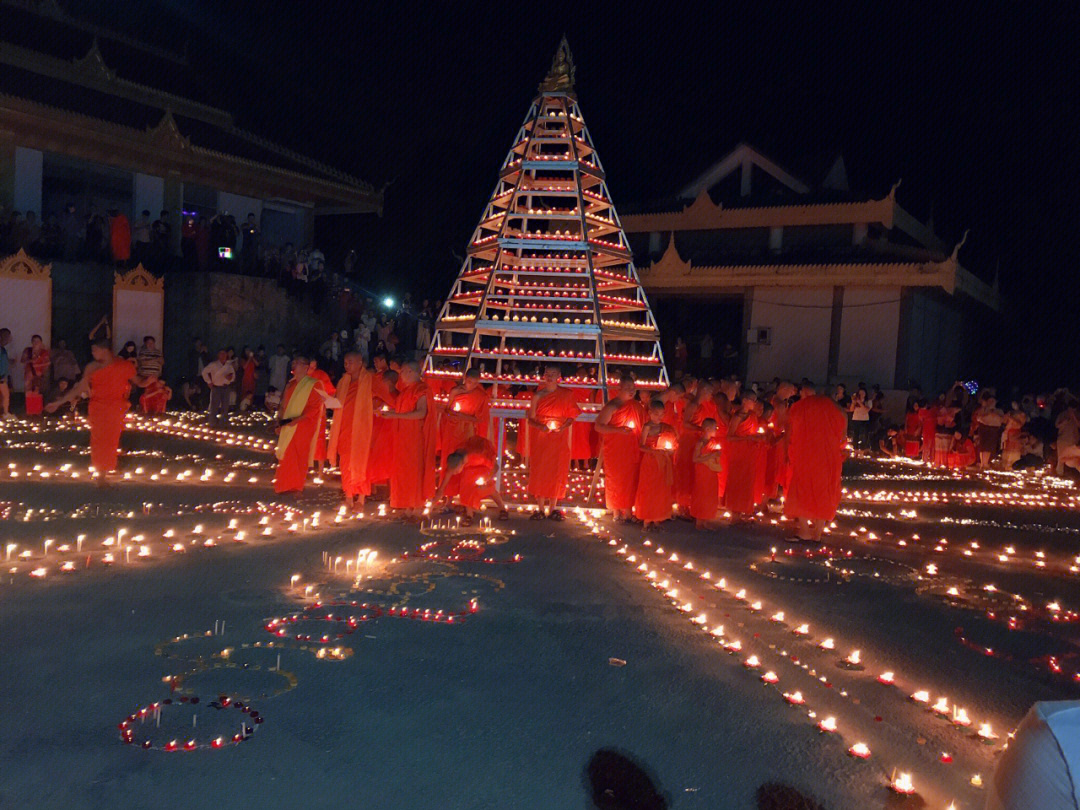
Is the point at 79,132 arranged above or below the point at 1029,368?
above

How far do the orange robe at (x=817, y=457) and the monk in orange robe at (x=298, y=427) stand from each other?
4876mm

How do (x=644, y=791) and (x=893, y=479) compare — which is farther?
(x=893, y=479)

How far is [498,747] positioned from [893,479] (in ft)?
41.0

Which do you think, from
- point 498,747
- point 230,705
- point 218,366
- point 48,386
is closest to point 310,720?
point 230,705

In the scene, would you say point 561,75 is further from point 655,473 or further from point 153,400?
point 153,400

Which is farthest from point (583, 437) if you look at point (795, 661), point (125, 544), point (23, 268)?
point (23, 268)

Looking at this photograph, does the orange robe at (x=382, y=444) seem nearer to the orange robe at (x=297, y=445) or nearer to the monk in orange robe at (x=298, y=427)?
the monk in orange robe at (x=298, y=427)

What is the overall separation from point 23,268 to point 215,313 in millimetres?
3645

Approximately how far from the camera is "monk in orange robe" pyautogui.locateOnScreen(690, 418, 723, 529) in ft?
31.4

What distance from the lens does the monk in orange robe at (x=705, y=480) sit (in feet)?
31.4

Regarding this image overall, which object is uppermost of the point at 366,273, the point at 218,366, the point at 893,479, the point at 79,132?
the point at 79,132

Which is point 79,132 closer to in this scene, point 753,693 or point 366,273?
point 366,273

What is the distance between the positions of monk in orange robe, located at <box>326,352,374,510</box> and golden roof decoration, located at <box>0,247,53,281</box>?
11120 millimetres

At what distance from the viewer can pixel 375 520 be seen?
9.09 metres
